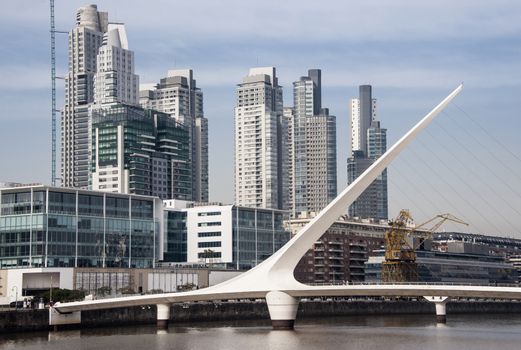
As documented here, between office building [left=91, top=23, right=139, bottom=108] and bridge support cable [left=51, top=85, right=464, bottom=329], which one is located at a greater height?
office building [left=91, top=23, right=139, bottom=108]

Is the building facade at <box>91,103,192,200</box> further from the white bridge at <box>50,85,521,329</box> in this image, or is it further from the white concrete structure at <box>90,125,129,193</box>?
the white bridge at <box>50,85,521,329</box>

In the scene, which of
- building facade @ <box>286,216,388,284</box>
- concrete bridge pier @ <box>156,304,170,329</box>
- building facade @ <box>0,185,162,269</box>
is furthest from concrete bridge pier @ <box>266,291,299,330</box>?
building facade @ <box>286,216,388,284</box>

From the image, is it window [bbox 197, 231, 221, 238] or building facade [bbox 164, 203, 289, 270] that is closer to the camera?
building facade [bbox 164, 203, 289, 270]

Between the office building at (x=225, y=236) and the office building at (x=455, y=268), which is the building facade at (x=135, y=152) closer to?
the office building at (x=455, y=268)

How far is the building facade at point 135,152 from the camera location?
163750 millimetres

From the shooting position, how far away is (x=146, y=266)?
9362cm

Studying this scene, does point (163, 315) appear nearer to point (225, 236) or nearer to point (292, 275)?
point (292, 275)

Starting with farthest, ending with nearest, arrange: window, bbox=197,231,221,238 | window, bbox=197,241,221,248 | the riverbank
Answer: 1. window, bbox=197,231,221,238
2. window, bbox=197,241,221,248
3. the riverbank

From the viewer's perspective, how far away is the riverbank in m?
58.8

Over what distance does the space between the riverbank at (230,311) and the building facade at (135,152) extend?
73.6m

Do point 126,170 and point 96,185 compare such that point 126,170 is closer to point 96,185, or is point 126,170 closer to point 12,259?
point 96,185

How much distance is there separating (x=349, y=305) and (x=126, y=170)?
81.0 metres

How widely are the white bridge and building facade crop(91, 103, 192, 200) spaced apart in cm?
10464

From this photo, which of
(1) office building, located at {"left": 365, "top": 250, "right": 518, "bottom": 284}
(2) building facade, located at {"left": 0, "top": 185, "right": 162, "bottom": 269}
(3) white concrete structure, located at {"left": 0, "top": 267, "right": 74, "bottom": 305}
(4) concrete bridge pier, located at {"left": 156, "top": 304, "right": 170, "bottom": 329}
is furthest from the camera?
(1) office building, located at {"left": 365, "top": 250, "right": 518, "bottom": 284}
